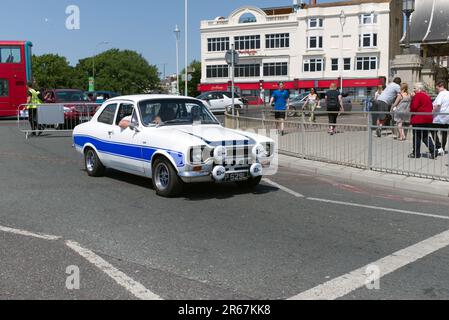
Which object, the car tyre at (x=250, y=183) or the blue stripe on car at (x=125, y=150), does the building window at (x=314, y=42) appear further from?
the car tyre at (x=250, y=183)

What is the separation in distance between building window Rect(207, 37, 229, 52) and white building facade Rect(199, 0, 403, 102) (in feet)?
0.51

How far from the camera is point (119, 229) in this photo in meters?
6.31

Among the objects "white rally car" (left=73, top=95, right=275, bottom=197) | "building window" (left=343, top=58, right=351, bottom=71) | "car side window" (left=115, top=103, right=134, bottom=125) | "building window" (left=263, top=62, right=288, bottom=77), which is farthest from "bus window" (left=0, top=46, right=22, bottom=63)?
"building window" (left=343, top=58, right=351, bottom=71)

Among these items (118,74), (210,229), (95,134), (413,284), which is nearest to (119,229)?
(210,229)

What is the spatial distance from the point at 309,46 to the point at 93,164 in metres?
68.5

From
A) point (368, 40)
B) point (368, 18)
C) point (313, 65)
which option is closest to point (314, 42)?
point (313, 65)

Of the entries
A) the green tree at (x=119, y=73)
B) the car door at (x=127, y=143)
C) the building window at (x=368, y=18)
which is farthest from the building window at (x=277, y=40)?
the car door at (x=127, y=143)

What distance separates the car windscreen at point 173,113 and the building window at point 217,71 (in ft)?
232

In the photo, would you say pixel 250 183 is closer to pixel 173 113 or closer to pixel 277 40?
pixel 173 113

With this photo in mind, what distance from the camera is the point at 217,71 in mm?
80625

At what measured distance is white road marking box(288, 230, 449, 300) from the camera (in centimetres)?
425

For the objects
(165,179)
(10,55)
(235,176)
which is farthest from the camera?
(10,55)

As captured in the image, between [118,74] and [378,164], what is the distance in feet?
342
